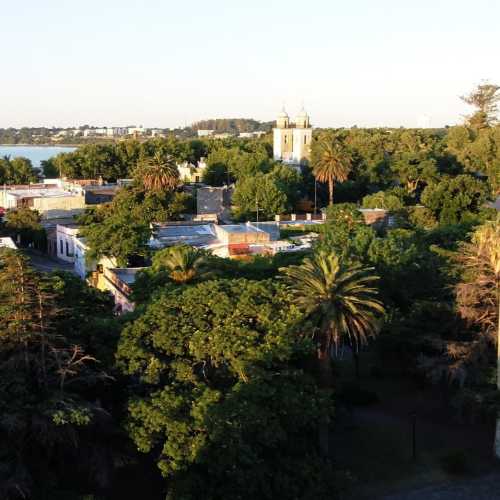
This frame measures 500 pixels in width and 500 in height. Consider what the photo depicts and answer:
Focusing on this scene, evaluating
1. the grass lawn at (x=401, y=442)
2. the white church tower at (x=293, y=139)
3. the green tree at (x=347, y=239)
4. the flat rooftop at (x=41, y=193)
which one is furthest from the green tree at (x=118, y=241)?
the white church tower at (x=293, y=139)

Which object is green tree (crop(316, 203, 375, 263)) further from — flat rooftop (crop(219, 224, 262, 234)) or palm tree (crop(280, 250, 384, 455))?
flat rooftop (crop(219, 224, 262, 234))

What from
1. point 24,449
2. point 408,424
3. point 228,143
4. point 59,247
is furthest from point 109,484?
point 228,143

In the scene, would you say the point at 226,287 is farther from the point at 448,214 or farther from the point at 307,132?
the point at 307,132

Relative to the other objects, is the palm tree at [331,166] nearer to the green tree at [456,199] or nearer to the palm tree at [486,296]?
the green tree at [456,199]

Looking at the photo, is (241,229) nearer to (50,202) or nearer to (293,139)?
(50,202)

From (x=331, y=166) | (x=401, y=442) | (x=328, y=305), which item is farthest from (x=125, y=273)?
(x=331, y=166)

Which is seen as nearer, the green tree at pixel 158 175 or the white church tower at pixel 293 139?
the green tree at pixel 158 175
